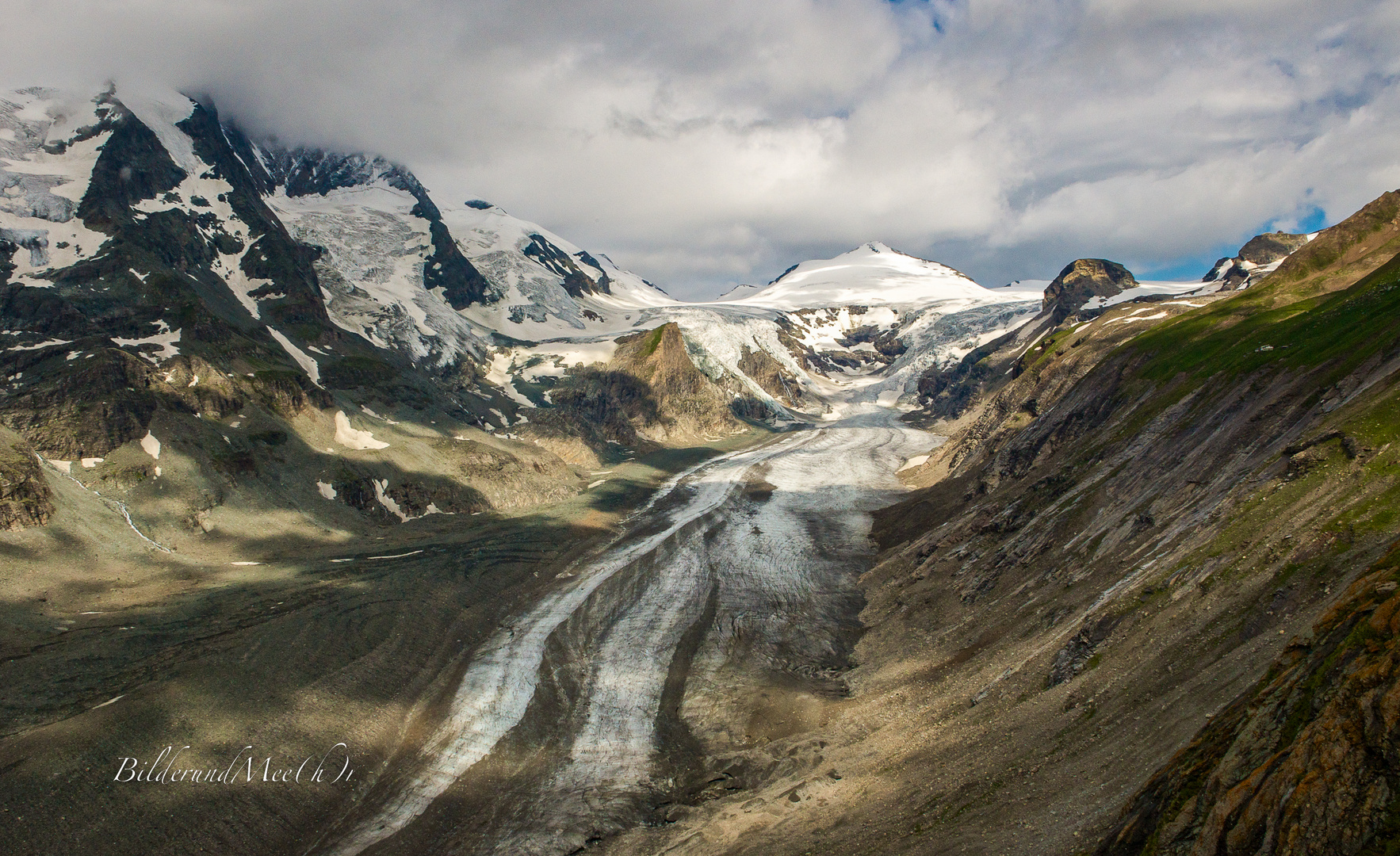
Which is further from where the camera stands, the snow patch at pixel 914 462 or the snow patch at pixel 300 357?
the snow patch at pixel 914 462

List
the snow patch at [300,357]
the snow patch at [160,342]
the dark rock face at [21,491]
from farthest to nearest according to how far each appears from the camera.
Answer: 1. the snow patch at [300,357]
2. the snow patch at [160,342]
3. the dark rock face at [21,491]

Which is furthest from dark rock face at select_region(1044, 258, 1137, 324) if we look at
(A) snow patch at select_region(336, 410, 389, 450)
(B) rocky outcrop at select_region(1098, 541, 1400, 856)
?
(B) rocky outcrop at select_region(1098, 541, 1400, 856)

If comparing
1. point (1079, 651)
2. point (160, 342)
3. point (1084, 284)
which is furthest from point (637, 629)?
point (1084, 284)

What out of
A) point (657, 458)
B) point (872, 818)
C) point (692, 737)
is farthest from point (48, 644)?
point (657, 458)

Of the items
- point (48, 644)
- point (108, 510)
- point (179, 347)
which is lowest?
point (48, 644)

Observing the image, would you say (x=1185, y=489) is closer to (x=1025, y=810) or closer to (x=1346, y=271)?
(x=1025, y=810)

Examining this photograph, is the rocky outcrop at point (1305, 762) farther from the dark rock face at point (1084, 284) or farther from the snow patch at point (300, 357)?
the dark rock face at point (1084, 284)

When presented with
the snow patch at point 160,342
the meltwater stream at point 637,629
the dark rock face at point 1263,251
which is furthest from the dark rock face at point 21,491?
the dark rock face at point 1263,251
